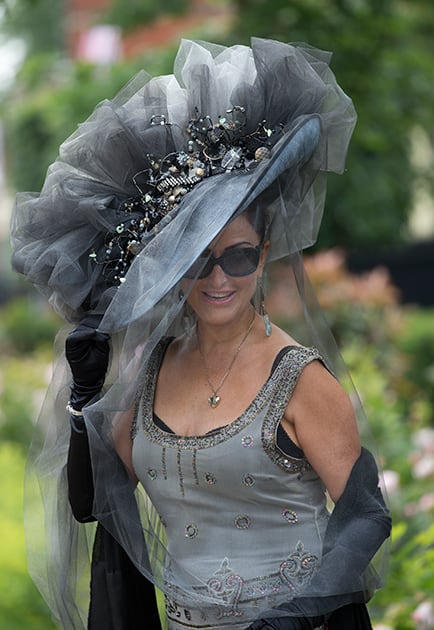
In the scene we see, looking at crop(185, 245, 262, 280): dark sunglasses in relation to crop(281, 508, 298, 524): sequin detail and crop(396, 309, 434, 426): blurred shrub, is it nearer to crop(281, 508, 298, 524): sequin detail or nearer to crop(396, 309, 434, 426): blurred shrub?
crop(281, 508, 298, 524): sequin detail

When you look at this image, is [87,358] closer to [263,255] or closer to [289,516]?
[263,255]

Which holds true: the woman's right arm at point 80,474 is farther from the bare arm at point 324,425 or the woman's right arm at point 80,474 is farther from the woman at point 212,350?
the bare arm at point 324,425

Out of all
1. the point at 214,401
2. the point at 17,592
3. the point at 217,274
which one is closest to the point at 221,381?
the point at 214,401

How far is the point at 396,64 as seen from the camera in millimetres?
9062

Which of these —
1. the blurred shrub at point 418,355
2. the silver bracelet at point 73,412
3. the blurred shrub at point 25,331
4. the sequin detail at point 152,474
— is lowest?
the blurred shrub at point 25,331

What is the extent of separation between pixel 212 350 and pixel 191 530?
1.47 ft

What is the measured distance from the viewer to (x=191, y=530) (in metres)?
2.69

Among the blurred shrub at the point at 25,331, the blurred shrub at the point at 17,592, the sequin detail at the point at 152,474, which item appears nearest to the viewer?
the sequin detail at the point at 152,474

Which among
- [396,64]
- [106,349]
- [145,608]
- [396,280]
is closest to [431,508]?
[145,608]

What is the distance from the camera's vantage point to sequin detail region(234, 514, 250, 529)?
8.64 feet

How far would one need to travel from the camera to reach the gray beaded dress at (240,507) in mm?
2576

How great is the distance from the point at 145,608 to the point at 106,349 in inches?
29.2

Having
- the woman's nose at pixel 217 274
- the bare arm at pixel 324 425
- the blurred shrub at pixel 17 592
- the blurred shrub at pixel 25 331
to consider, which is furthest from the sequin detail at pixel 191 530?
the blurred shrub at pixel 25 331

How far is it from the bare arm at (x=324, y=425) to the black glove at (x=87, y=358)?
0.47 meters
